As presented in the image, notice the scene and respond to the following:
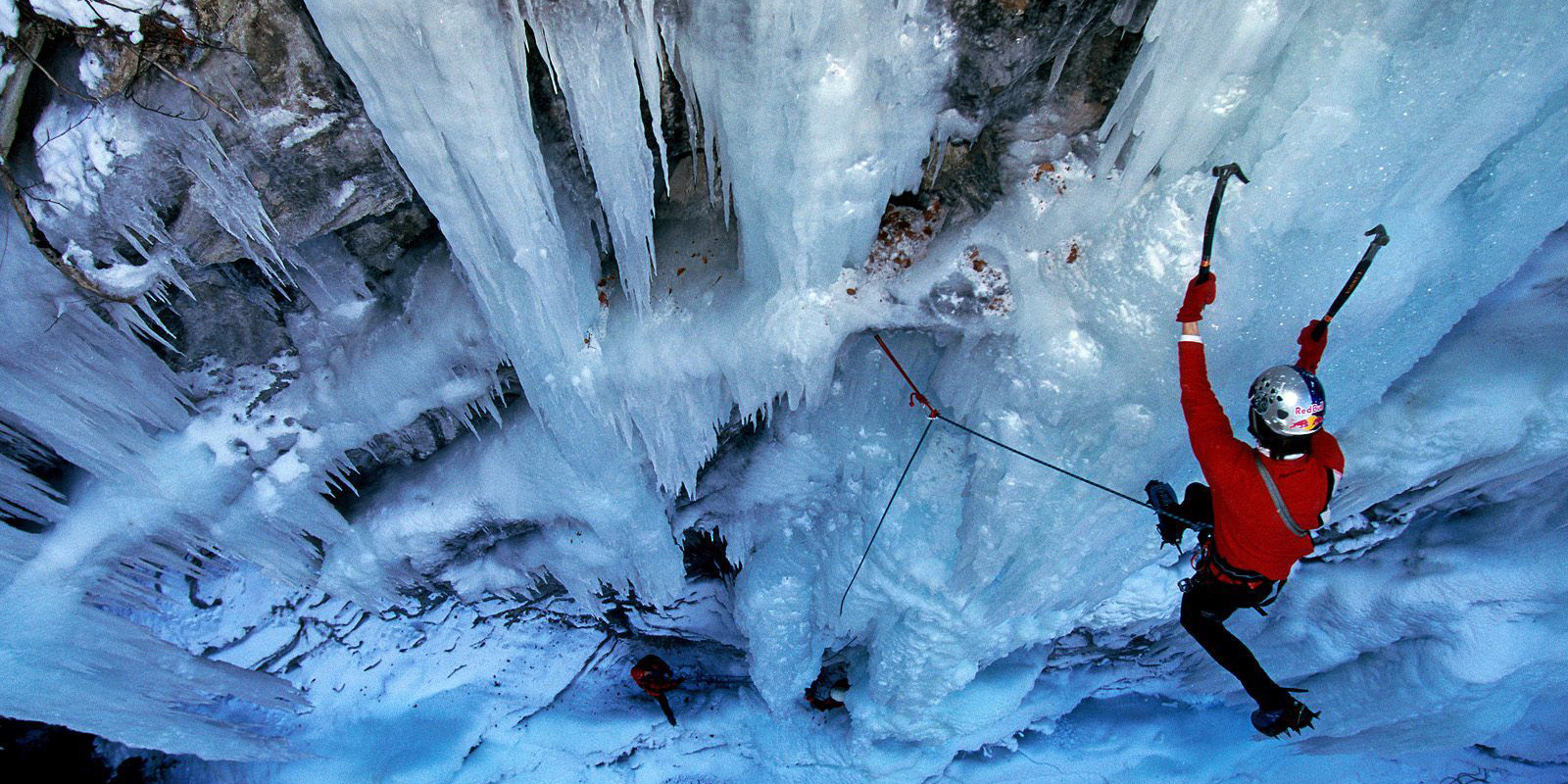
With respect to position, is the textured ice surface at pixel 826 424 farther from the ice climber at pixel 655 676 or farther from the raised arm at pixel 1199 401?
the raised arm at pixel 1199 401

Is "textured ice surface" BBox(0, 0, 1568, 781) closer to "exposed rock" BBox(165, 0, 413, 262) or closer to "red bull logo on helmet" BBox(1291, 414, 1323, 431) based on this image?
"exposed rock" BBox(165, 0, 413, 262)

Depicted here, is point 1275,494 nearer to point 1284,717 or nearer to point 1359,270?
point 1359,270

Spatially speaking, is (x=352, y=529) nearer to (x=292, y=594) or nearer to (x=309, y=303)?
(x=292, y=594)

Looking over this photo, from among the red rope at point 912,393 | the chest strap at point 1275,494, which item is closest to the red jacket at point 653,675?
the red rope at point 912,393

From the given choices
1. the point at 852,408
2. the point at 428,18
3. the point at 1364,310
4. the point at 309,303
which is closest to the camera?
the point at 428,18

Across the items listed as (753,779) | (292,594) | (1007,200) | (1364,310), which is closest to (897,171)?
(1007,200)
